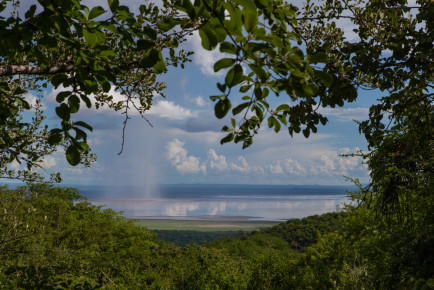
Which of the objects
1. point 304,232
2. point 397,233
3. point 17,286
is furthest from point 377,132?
point 304,232

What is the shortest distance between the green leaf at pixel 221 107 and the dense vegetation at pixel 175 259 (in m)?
2.93

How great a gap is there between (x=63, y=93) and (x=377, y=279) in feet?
23.8

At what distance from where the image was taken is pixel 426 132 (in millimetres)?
4637

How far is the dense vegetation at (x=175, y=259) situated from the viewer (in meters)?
5.87

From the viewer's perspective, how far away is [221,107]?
1.73m

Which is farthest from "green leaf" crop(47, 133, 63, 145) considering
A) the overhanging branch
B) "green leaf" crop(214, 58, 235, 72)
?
the overhanging branch

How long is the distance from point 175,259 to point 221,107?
17.2 m

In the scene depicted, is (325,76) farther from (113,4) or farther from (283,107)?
(113,4)

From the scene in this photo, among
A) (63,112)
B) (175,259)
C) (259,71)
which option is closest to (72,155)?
(63,112)

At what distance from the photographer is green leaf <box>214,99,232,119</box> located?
5.65 feet

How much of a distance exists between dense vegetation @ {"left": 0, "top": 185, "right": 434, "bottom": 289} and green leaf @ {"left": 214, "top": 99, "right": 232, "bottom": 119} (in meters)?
2.93

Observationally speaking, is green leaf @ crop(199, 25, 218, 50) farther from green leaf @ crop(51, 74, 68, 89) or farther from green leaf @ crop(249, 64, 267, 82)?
green leaf @ crop(51, 74, 68, 89)

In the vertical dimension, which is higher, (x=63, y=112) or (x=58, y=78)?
(x=58, y=78)

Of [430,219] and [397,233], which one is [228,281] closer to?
[397,233]
